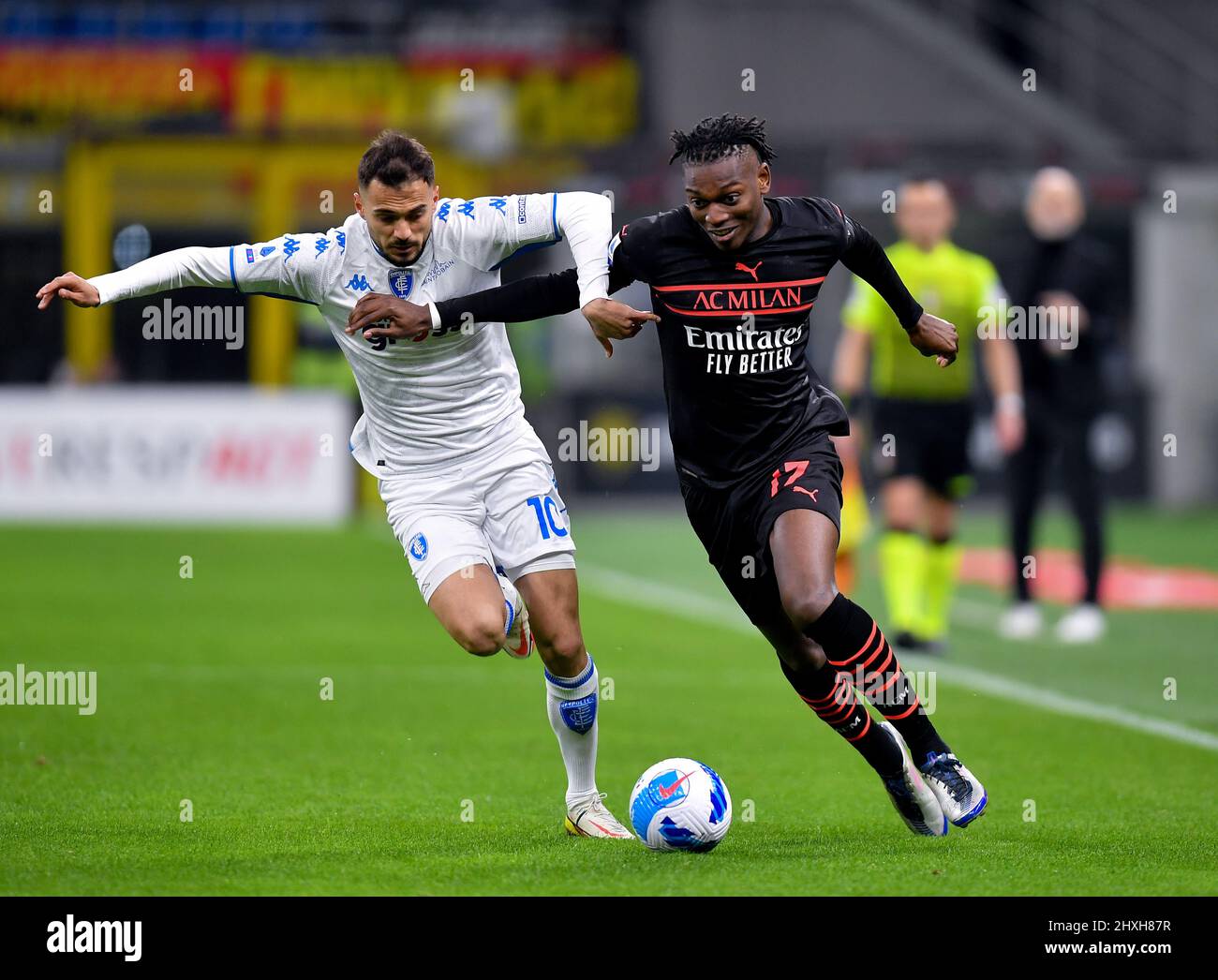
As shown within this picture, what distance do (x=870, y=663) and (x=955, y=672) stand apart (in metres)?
4.30

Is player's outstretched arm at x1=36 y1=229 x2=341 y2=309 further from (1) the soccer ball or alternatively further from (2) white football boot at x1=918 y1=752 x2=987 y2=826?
(2) white football boot at x1=918 y1=752 x2=987 y2=826

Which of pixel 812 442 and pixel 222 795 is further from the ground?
pixel 812 442

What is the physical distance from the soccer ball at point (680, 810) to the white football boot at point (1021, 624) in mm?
5862

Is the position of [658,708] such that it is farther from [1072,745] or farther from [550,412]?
[550,412]

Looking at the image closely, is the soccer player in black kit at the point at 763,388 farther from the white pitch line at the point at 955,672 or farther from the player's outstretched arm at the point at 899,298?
the white pitch line at the point at 955,672

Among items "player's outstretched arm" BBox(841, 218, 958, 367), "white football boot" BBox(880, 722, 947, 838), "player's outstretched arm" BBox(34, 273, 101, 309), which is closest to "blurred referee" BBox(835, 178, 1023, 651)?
"player's outstretched arm" BBox(841, 218, 958, 367)

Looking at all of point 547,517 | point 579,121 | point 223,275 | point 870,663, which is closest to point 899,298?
point 870,663

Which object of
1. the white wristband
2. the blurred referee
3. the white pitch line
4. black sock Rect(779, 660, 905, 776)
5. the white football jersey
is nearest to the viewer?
black sock Rect(779, 660, 905, 776)

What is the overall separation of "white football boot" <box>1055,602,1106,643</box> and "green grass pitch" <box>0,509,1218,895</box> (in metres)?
0.18

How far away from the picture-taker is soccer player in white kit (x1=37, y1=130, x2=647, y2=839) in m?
6.23

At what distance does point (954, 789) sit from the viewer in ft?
20.0
